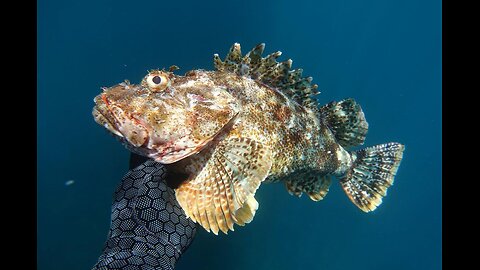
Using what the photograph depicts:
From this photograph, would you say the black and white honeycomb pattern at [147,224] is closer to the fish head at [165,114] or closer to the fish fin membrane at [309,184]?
the fish head at [165,114]

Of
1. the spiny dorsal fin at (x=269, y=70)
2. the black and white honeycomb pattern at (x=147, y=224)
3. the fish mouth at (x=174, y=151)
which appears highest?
the spiny dorsal fin at (x=269, y=70)

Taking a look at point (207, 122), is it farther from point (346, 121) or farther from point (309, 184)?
point (346, 121)

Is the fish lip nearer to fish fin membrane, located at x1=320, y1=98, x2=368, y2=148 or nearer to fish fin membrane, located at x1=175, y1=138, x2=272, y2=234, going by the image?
fish fin membrane, located at x1=175, y1=138, x2=272, y2=234

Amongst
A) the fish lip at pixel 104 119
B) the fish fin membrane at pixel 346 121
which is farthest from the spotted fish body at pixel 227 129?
the fish fin membrane at pixel 346 121

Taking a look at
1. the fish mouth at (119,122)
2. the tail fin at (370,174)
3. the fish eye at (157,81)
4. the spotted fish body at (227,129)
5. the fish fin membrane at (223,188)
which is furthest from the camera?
the tail fin at (370,174)

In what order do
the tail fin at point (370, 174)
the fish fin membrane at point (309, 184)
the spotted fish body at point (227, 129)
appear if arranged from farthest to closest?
the tail fin at point (370, 174) → the fish fin membrane at point (309, 184) → the spotted fish body at point (227, 129)
